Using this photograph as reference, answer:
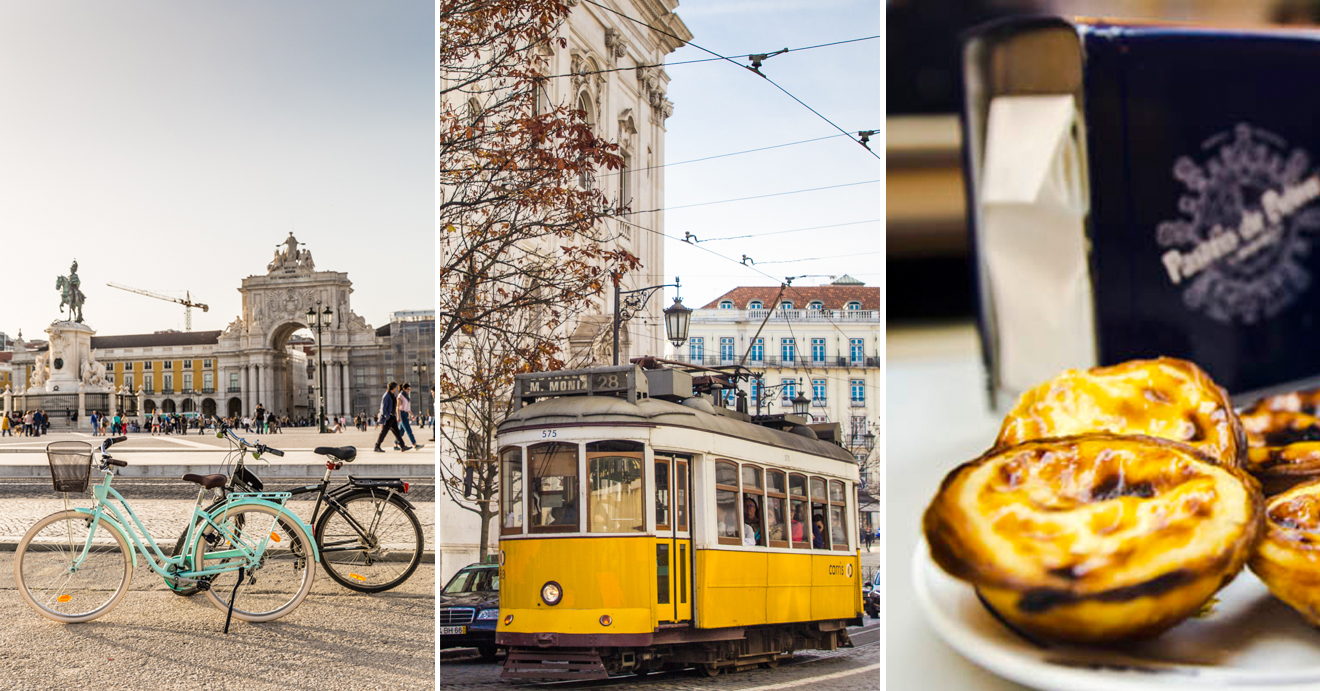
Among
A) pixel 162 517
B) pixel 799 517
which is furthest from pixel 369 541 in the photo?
pixel 799 517

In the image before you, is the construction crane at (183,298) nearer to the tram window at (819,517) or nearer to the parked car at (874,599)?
the tram window at (819,517)

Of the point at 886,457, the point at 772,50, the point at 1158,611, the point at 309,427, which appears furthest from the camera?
the point at 309,427

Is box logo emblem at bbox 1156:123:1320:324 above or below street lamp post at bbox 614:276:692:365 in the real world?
above

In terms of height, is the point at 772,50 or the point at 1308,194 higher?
the point at 772,50

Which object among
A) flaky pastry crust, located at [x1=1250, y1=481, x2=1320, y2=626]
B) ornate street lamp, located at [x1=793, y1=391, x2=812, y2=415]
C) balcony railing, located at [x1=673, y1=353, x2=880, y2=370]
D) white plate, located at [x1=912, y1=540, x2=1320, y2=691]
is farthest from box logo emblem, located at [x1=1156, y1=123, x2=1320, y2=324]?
ornate street lamp, located at [x1=793, y1=391, x2=812, y2=415]

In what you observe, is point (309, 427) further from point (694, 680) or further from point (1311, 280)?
point (1311, 280)

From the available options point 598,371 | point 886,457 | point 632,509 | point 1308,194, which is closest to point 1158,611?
point 886,457

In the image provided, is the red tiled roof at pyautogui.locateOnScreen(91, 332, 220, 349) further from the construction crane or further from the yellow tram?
the yellow tram

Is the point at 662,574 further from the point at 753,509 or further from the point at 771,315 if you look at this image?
the point at 771,315
